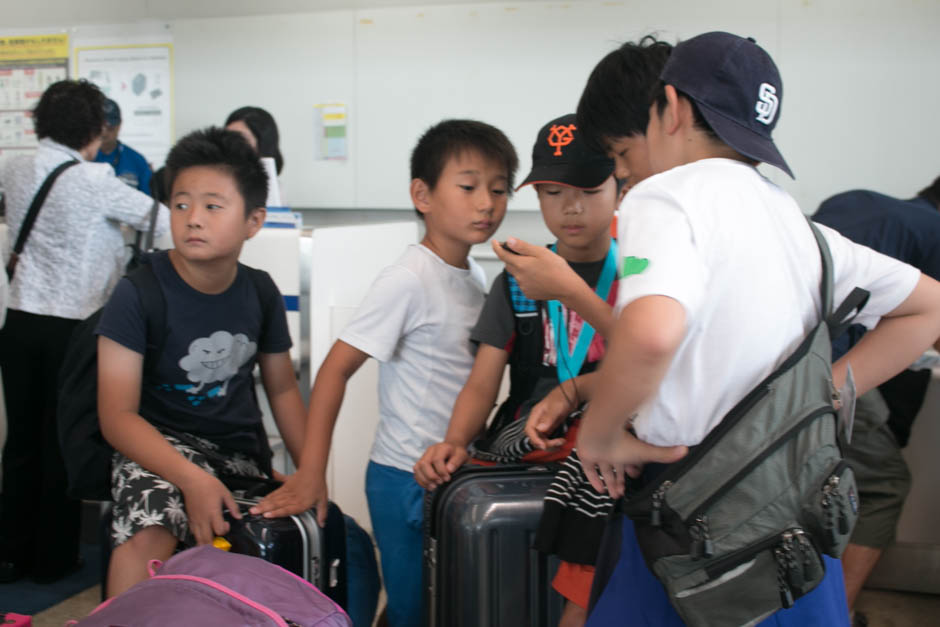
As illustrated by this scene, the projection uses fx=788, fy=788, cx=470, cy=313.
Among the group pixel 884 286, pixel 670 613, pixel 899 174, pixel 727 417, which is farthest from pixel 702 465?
pixel 899 174

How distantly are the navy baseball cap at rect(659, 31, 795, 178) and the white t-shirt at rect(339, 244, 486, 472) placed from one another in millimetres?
724

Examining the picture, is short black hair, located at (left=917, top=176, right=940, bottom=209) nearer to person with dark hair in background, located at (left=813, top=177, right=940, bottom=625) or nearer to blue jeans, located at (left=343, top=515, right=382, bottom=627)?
person with dark hair in background, located at (left=813, top=177, right=940, bottom=625)

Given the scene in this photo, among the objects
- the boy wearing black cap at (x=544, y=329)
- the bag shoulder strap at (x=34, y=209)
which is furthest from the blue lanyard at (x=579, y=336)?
the bag shoulder strap at (x=34, y=209)

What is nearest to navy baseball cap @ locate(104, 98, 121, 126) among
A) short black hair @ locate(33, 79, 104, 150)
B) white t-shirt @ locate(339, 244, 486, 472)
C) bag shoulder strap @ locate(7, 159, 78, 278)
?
short black hair @ locate(33, 79, 104, 150)

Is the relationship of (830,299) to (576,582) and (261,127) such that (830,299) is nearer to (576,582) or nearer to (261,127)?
(576,582)

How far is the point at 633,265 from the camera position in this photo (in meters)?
0.78

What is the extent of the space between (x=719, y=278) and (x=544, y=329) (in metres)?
0.57

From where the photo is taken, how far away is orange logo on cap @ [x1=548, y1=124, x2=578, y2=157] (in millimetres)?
1417

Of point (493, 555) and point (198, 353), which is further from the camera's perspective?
point (198, 353)

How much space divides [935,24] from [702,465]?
4.16m

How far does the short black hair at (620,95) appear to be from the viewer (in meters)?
1.21

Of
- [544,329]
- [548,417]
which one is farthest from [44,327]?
[548,417]

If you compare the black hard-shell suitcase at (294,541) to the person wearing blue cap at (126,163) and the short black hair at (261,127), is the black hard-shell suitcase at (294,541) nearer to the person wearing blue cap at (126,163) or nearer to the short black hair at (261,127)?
the short black hair at (261,127)

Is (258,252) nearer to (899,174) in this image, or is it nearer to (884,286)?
(884,286)
